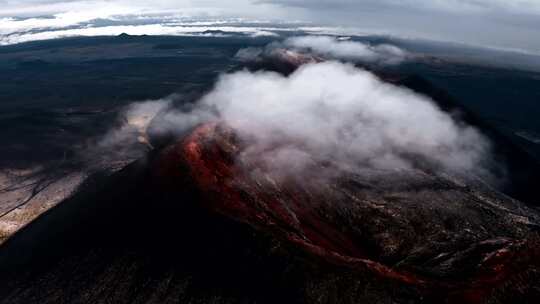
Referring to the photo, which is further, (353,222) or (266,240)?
(353,222)

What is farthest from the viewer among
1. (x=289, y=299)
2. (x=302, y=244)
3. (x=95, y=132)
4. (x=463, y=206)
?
(x=95, y=132)

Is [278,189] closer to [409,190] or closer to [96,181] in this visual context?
[409,190]

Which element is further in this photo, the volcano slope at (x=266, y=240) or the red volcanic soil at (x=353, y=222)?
the red volcanic soil at (x=353, y=222)

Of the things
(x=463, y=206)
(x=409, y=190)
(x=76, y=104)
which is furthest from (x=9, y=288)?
(x=76, y=104)

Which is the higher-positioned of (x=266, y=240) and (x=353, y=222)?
(x=266, y=240)

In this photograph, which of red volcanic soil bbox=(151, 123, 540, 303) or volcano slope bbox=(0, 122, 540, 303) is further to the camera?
red volcanic soil bbox=(151, 123, 540, 303)

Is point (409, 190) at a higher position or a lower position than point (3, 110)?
higher

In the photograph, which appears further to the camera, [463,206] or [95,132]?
[95,132]

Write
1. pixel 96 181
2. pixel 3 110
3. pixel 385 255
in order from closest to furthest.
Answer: pixel 385 255 → pixel 96 181 → pixel 3 110
